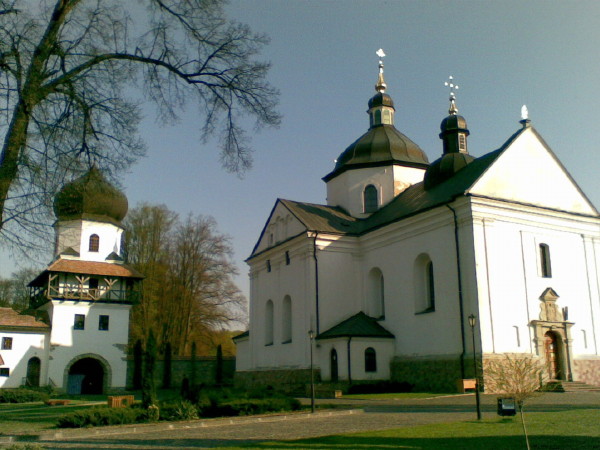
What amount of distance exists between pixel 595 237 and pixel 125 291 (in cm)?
3068

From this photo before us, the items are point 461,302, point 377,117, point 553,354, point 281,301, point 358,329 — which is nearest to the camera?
point 461,302

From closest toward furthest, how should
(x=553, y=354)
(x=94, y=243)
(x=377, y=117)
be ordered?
1. (x=553, y=354)
2. (x=377, y=117)
3. (x=94, y=243)

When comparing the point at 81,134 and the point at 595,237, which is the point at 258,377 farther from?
the point at 81,134

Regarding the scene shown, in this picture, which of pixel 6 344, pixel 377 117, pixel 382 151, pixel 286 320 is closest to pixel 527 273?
pixel 382 151

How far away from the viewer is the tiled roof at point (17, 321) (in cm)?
3862

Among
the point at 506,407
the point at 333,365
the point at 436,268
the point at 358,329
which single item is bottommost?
the point at 506,407

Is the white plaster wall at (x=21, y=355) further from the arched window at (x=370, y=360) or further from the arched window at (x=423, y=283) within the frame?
the arched window at (x=423, y=283)

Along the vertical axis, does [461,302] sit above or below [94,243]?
below

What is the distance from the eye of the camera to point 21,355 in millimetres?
38688

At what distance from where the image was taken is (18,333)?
3866cm

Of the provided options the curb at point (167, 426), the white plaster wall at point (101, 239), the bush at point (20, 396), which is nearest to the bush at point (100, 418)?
the curb at point (167, 426)

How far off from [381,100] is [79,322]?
82.6 feet

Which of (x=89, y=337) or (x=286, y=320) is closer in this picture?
(x=286, y=320)

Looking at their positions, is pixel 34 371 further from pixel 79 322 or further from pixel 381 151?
pixel 381 151
